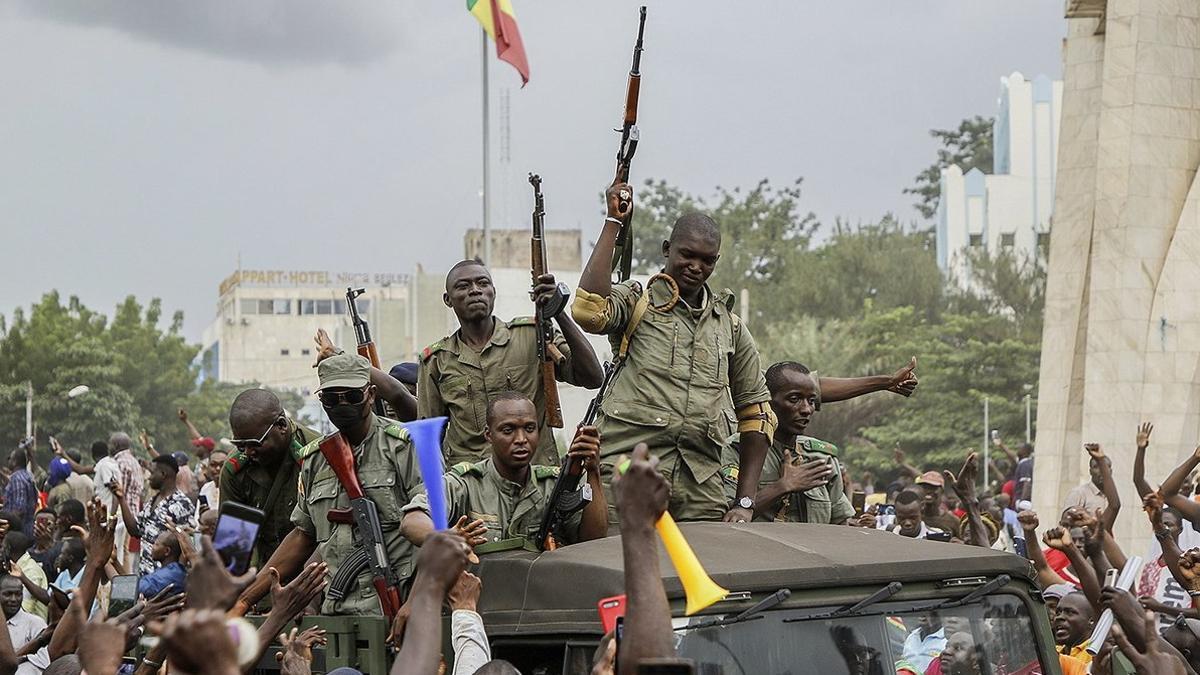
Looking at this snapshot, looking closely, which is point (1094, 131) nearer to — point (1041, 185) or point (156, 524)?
point (156, 524)

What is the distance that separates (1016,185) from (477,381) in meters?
51.1

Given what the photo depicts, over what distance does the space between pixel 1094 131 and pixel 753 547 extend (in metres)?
15.7

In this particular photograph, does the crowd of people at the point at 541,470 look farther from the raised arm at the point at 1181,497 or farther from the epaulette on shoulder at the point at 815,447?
the raised arm at the point at 1181,497

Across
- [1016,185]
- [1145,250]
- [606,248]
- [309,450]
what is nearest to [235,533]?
[309,450]

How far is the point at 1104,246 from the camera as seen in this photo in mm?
18188

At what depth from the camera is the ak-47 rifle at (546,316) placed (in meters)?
7.22

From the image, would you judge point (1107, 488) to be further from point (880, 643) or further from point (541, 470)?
point (880, 643)

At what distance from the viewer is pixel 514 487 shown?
646cm

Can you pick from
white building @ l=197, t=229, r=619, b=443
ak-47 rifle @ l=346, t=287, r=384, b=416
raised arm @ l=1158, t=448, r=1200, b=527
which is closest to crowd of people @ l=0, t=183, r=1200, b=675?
ak-47 rifle @ l=346, t=287, r=384, b=416

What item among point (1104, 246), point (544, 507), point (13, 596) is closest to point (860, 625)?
point (544, 507)

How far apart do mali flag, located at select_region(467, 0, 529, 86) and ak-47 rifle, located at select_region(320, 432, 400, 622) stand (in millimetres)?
13951

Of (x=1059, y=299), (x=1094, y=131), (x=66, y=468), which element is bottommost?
(x=66, y=468)

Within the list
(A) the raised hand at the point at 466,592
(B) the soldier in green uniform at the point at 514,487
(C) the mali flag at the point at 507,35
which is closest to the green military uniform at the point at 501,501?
(B) the soldier in green uniform at the point at 514,487

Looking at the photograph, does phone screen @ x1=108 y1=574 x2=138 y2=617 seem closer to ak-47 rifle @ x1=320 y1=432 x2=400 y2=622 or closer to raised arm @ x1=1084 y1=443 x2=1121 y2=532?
ak-47 rifle @ x1=320 y1=432 x2=400 y2=622
